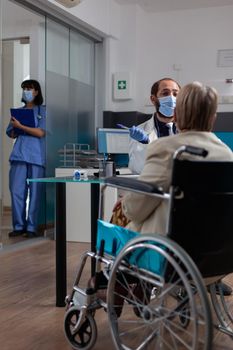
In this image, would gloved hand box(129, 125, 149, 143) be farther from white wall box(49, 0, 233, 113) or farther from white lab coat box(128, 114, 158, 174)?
white wall box(49, 0, 233, 113)

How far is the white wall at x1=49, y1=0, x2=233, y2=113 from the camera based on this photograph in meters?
5.35

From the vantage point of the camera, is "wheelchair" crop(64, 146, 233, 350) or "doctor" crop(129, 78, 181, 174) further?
"doctor" crop(129, 78, 181, 174)

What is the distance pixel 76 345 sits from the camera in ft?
6.31

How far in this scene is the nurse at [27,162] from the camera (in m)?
4.52

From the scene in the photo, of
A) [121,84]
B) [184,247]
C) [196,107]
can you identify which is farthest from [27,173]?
[184,247]

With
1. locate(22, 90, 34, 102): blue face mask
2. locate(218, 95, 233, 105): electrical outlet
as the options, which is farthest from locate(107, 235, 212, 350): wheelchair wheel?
locate(218, 95, 233, 105): electrical outlet

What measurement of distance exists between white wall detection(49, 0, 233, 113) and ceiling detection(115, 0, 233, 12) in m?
0.06

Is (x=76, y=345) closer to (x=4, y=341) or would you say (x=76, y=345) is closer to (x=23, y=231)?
(x=4, y=341)

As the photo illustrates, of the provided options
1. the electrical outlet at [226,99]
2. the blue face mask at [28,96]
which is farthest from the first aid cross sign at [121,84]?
the blue face mask at [28,96]

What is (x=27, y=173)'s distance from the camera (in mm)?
4594

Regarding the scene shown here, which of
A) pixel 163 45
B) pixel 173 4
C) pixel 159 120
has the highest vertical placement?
pixel 173 4

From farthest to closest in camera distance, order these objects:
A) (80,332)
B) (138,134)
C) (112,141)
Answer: (112,141) → (138,134) → (80,332)

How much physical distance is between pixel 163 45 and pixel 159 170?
428 cm

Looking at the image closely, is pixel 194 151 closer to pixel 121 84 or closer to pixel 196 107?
pixel 196 107
